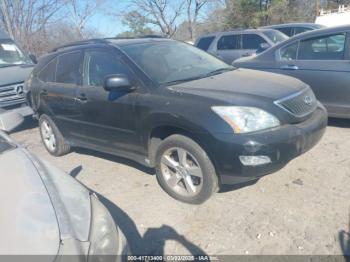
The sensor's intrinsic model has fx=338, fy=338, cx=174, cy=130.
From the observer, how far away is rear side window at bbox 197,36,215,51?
33.7 ft

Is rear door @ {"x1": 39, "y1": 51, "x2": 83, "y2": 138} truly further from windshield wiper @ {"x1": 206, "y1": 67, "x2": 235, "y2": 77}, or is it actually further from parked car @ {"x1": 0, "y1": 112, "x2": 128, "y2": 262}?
parked car @ {"x1": 0, "y1": 112, "x2": 128, "y2": 262}

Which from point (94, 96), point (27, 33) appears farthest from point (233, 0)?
point (94, 96)

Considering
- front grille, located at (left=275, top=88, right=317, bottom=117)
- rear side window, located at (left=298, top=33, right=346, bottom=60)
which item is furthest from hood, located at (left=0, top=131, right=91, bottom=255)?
rear side window, located at (left=298, top=33, right=346, bottom=60)

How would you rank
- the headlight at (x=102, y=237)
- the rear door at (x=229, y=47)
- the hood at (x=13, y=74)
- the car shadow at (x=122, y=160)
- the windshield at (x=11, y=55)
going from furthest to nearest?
the rear door at (x=229, y=47)
the windshield at (x=11, y=55)
the hood at (x=13, y=74)
the car shadow at (x=122, y=160)
the headlight at (x=102, y=237)

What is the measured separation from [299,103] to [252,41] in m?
6.49

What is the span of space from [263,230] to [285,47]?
3637 mm

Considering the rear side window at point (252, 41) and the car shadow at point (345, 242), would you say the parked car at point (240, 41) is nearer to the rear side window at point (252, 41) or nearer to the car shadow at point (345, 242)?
the rear side window at point (252, 41)

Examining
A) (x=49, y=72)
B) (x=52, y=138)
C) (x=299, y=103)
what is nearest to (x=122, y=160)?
(x=52, y=138)

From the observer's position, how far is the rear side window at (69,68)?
14.9ft

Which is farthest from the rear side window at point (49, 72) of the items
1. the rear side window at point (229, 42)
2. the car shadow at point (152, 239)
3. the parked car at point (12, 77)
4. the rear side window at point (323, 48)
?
the rear side window at point (229, 42)

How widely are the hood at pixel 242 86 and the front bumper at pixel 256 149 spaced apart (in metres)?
0.39

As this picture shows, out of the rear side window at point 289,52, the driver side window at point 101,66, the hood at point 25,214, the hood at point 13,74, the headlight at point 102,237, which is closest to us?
the hood at point 25,214

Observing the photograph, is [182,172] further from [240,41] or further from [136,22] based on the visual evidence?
[136,22]

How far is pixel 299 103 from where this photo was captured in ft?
11.4
